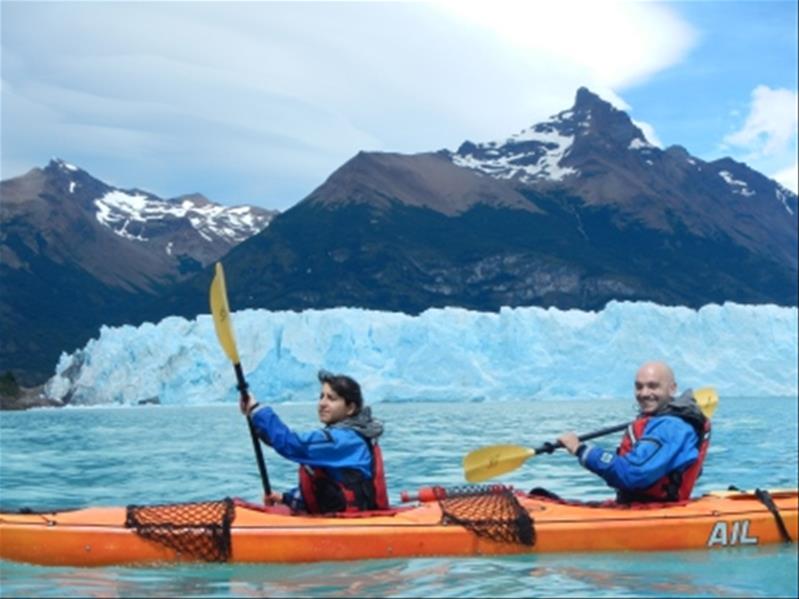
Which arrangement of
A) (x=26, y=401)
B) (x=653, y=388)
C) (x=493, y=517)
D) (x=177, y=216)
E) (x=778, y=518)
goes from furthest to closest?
(x=177, y=216) < (x=26, y=401) < (x=778, y=518) < (x=493, y=517) < (x=653, y=388)

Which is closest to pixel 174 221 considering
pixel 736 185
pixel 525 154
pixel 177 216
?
pixel 177 216

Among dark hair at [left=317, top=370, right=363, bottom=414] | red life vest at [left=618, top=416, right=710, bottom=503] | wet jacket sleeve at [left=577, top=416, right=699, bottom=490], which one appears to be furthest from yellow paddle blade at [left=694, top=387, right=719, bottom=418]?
dark hair at [left=317, top=370, right=363, bottom=414]

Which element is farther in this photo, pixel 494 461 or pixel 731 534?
pixel 494 461

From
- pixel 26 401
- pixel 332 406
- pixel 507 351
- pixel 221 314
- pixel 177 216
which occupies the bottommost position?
pixel 26 401

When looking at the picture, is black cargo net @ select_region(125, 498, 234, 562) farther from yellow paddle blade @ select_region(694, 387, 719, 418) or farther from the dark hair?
yellow paddle blade @ select_region(694, 387, 719, 418)

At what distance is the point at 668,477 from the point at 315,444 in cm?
212

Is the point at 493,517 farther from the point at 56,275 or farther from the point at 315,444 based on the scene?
the point at 56,275

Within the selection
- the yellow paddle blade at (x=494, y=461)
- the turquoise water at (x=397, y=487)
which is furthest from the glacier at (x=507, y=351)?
the yellow paddle blade at (x=494, y=461)

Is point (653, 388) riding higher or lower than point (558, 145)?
lower

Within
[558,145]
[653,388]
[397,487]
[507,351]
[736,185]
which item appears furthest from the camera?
[558,145]

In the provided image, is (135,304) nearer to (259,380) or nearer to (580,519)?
(259,380)

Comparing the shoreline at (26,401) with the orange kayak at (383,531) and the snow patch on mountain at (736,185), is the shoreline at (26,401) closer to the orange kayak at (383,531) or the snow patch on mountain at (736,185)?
the orange kayak at (383,531)

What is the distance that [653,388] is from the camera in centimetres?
626

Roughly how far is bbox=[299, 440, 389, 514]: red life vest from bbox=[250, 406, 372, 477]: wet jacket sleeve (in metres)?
0.10
